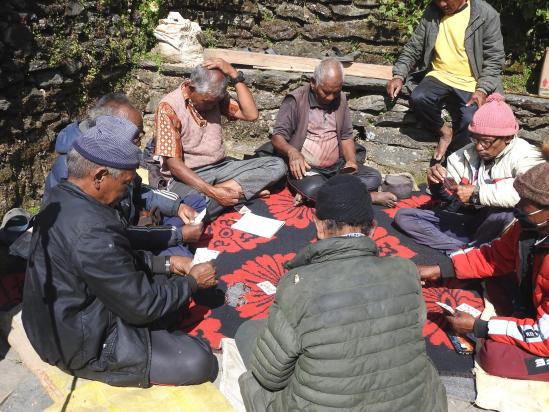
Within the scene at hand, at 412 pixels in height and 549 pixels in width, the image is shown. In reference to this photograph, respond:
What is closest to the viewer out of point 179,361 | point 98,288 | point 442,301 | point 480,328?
point 98,288

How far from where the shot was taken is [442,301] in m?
3.86

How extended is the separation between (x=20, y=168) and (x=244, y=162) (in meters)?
2.21

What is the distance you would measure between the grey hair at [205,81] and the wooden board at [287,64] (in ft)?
7.59

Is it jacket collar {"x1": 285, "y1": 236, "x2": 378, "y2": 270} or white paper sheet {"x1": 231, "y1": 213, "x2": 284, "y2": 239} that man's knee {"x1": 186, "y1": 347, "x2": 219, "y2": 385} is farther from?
white paper sheet {"x1": 231, "y1": 213, "x2": 284, "y2": 239}

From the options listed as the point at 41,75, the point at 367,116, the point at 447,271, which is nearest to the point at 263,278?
the point at 447,271

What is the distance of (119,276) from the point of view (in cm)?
254

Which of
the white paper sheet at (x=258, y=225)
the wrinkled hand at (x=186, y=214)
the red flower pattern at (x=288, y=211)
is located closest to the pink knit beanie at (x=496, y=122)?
the red flower pattern at (x=288, y=211)

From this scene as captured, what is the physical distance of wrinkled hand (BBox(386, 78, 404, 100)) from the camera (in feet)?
20.1

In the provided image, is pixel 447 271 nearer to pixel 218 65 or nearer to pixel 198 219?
pixel 198 219

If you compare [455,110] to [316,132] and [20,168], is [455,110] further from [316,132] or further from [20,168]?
[20,168]

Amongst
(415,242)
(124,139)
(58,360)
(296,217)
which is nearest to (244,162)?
(296,217)

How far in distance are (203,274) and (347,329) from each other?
146 centimetres

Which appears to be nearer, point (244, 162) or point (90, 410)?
point (90, 410)

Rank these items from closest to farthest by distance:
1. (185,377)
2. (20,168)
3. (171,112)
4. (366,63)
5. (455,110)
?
(185,377) < (171,112) < (20,168) < (455,110) < (366,63)
